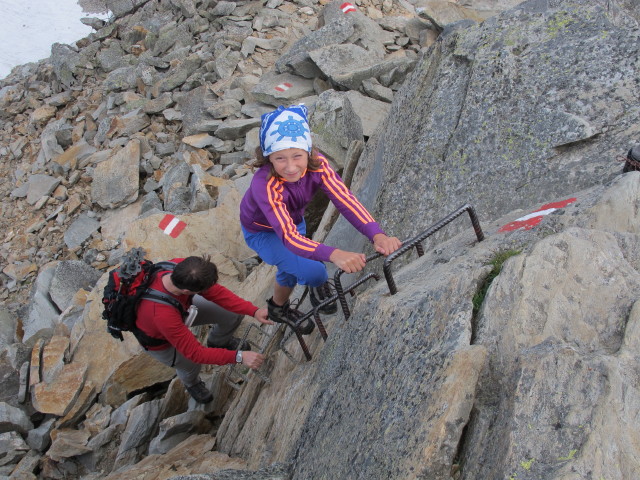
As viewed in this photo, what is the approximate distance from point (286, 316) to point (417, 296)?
2708 mm

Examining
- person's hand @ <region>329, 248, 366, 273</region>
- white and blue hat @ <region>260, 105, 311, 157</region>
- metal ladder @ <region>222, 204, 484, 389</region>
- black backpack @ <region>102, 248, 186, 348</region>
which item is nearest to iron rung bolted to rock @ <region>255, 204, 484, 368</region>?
metal ladder @ <region>222, 204, 484, 389</region>

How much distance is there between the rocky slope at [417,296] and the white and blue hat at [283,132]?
1648 mm

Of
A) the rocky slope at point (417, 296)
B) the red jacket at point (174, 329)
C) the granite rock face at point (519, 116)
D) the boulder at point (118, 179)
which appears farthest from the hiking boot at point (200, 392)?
the boulder at point (118, 179)

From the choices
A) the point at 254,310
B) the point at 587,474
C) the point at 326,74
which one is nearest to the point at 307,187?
the point at 254,310

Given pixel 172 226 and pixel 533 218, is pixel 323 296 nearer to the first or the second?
pixel 533 218

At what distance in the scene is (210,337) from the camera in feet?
27.2

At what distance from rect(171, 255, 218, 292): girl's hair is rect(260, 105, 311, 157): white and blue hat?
1.61m

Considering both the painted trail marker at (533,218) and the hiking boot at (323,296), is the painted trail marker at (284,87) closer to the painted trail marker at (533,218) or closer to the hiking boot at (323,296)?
the hiking boot at (323,296)

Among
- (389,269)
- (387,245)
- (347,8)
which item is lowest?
(347,8)

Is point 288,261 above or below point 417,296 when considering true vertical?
below

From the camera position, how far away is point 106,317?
21.0 ft

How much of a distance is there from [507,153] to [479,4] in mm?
14390

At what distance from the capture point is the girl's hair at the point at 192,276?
5988 millimetres

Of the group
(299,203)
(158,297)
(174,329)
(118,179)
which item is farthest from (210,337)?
(118,179)
